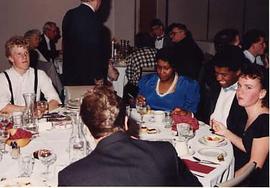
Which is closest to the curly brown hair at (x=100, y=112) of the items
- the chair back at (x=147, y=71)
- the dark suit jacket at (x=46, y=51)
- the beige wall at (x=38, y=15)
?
the chair back at (x=147, y=71)

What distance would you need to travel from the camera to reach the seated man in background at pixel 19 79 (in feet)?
9.70

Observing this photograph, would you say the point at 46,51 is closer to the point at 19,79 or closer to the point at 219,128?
the point at 19,79

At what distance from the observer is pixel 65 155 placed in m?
2.01

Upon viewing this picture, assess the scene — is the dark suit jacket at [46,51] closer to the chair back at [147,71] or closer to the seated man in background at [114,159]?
the chair back at [147,71]

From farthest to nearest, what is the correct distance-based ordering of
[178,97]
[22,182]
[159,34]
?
1. [159,34]
2. [178,97]
3. [22,182]

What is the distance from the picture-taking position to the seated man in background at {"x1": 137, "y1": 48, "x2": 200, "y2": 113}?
10.2 feet

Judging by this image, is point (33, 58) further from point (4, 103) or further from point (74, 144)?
point (74, 144)

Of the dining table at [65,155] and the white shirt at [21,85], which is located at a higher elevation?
the white shirt at [21,85]

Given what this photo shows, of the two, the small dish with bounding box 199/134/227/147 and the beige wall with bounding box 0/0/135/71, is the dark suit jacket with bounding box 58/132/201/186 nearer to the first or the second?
the small dish with bounding box 199/134/227/147

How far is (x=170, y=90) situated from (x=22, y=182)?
171cm

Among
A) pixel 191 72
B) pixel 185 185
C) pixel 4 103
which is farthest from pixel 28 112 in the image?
pixel 191 72

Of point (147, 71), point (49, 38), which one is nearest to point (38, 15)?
point (49, 38)

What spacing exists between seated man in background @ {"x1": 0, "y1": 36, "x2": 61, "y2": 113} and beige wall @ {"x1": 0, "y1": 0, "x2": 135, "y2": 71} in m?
4.13

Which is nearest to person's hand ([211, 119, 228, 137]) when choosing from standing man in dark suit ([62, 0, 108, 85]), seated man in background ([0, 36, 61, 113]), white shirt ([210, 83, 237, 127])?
white shirt ([210, 83, 237, 127])
